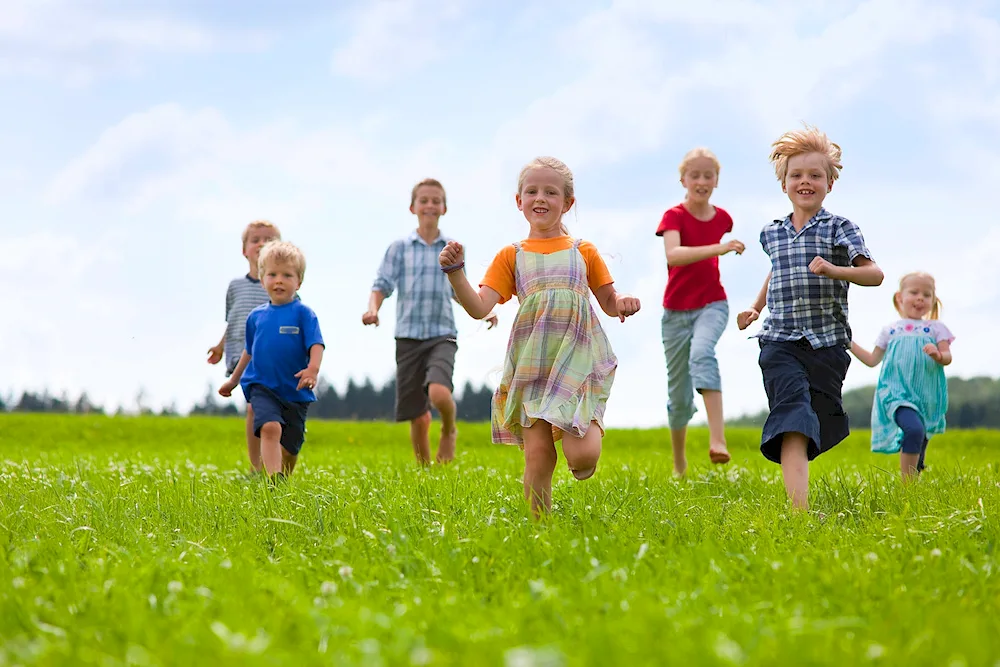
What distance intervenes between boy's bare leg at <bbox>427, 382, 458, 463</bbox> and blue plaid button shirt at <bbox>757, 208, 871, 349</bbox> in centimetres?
444

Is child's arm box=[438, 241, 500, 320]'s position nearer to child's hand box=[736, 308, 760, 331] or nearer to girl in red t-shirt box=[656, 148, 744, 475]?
child's hand box=[736, 308, 760, 331]

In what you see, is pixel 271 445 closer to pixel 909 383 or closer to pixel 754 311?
pixel 754 311

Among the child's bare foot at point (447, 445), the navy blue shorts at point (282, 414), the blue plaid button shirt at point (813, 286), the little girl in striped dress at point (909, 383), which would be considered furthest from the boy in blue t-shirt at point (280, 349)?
the little girl in striped dress at point (909, 383)

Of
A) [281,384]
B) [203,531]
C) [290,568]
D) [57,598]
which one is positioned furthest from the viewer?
[281,384]

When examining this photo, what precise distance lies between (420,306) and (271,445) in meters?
2.75

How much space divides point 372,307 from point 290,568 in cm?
604

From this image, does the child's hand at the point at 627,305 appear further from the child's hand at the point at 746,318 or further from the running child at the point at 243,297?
the running child at the point at 243,297

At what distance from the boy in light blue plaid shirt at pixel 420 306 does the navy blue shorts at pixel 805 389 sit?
4.54 m

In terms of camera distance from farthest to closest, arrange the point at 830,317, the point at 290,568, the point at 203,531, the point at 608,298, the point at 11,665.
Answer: the point at 830,317 → the point at 608,298 → the point at 203,531 → the point at 290,568 → the point at 11,665

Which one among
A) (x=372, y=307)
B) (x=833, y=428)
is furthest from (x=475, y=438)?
(x=833, y=428)

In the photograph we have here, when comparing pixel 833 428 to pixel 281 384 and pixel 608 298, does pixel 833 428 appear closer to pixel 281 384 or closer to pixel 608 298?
pixel 608 298

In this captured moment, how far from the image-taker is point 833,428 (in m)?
7.21

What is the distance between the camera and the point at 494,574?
4.66 m

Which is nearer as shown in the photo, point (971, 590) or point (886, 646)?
point (886, 646)
